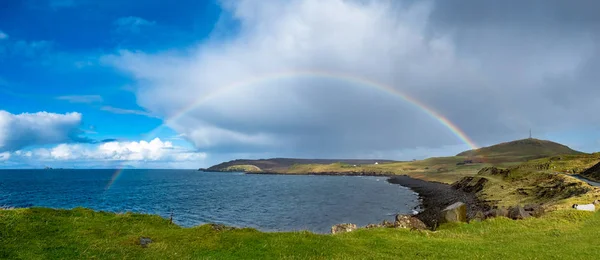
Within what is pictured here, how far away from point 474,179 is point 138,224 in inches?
4347

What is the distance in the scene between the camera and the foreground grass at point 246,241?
69.8 feet

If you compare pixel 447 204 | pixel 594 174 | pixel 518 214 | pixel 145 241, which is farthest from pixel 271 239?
pixel 594 174

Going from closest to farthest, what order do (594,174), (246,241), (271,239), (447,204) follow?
(246,241)
(271,239)
(594,174)
(447,204)

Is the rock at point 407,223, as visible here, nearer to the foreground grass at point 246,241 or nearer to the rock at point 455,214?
the rock at point 455,214

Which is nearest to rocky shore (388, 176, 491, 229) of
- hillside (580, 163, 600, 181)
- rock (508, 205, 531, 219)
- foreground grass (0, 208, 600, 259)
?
rock (508, 205, 531, 219)

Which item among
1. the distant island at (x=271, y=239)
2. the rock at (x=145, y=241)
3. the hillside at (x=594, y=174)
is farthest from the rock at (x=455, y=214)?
the hillside at (x=594, y=174)

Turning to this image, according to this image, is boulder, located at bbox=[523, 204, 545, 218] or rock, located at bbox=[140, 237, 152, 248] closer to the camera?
rock, located at bbox=[140, 237, 152, 248]

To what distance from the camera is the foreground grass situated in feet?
69.8

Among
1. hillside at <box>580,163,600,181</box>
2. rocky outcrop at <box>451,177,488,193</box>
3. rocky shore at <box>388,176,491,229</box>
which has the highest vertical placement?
hillside at <box>580,163,600,181</box>

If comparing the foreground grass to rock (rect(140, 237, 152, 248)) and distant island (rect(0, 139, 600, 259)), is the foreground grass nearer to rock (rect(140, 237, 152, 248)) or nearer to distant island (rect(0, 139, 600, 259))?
distant island (rect(0, 139, 600, 259))

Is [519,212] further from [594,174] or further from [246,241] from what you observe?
[594,174]

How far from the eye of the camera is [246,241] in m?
24.0

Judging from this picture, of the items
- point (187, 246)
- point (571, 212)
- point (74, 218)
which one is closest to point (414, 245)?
point (187, 246)

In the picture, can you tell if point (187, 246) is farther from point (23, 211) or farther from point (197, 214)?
point (197, 214)
